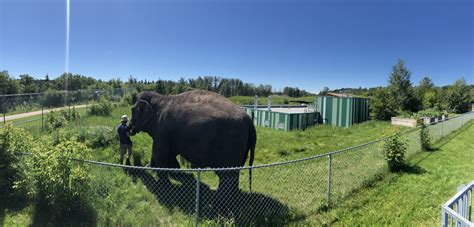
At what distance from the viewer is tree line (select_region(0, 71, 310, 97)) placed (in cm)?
5680

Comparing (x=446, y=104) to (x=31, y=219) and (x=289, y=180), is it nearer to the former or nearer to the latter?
(x=289, y=180)

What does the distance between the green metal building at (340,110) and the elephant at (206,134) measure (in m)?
19.3

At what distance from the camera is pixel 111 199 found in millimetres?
5613

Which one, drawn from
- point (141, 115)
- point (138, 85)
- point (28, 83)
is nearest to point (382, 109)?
point (141, 115)

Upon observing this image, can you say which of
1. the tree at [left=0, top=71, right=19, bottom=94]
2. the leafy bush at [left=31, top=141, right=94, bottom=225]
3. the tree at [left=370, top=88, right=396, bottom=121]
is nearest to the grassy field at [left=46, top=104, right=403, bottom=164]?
the leafy bush at [left=31, top=141, right=94, bottom=225]

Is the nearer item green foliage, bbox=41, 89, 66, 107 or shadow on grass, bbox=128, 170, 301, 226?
shadow on grass, bbox=128, 170, 301, 226

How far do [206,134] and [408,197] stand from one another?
5159mm

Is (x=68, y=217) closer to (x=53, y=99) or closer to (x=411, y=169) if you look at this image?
(x=411, y=169)

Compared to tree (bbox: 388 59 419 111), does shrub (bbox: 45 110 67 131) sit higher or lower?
lower

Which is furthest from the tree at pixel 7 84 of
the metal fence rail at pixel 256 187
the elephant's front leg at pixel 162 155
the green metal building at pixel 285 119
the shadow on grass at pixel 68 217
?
the shadow on grass at pixel 68 217

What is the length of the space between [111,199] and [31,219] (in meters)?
1.43

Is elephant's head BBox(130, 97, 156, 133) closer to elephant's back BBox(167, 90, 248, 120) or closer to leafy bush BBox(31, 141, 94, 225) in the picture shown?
elephant's back BBox(167, 90, 248, 120)

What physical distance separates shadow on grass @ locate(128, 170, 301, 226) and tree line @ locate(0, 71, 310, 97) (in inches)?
1956

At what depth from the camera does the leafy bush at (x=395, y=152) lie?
9.48 meters
